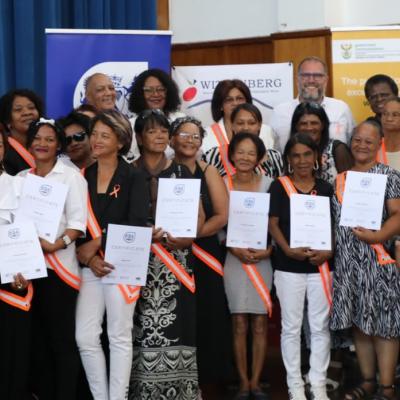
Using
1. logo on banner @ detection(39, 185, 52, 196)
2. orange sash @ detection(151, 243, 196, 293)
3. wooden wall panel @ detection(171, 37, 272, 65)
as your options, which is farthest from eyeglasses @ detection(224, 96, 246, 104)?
wooden wall panel @ detection(171, 37, 272, 65)

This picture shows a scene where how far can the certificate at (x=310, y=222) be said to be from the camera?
12.9ft

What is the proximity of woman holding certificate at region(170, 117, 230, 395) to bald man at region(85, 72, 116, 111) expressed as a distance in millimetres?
797

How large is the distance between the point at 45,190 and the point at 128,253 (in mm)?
483

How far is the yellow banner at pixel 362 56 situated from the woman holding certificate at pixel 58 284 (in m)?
2.63

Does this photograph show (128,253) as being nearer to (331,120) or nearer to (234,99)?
(234,99)

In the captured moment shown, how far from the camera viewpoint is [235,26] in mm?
7730

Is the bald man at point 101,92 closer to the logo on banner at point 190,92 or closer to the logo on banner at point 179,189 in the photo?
the logo on banner at point 190,92

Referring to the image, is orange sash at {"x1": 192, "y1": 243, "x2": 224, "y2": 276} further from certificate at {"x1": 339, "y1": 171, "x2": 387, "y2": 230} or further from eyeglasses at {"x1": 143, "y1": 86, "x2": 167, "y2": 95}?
eyeglasses at {"x1": 143, "y1": 86, "x2": 167, "y2": 95}

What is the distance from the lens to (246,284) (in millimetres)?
4113

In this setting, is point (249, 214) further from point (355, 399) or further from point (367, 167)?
point (355, 399)

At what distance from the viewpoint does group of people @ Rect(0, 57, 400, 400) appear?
358cm

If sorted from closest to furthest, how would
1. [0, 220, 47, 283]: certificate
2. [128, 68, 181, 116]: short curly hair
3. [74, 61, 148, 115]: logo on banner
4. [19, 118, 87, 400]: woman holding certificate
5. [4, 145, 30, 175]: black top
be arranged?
[0, 220, 47, 283]: certificate
[19, 118, 87, 400]: woman holding certificate
[4, 145, 30, 175]: black top
[128, 68, 181, 116]: short curly hair
[74, 61, 148, 115]: logo on banner

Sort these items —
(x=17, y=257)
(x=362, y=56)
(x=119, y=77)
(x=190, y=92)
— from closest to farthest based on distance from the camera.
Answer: (x=17, y=257) < (x=119, y=77) < (x=190, y=92) < (x=362, y=56)

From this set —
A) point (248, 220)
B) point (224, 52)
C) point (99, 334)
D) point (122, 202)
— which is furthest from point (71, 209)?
point (224, 52)
